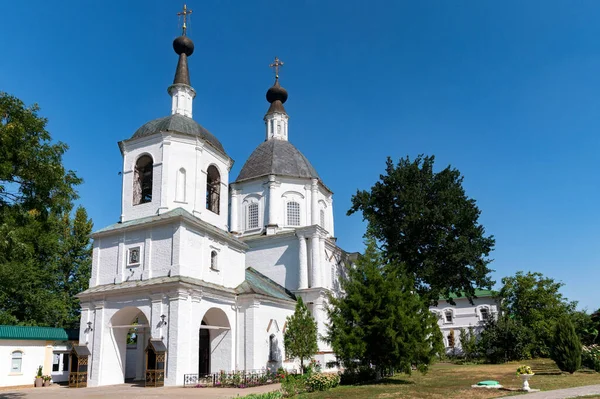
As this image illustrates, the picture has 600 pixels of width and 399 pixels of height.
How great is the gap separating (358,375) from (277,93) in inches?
846

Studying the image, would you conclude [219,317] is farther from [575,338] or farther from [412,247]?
[575,338]

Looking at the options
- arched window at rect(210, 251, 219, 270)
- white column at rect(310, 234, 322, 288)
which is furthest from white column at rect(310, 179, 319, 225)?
arched window at rect(210, 251, 219, 270)

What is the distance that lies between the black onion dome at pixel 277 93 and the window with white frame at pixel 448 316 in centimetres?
2900

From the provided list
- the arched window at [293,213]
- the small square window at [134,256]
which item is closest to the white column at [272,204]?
the arched window at [293,213]

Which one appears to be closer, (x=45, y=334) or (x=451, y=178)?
(x=45, y=334)

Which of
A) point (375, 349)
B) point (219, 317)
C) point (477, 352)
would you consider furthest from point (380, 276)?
point (477, 352)

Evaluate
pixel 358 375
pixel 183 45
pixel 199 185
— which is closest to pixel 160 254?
pixel 199 185

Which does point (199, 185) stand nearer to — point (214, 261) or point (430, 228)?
point (214, 261)

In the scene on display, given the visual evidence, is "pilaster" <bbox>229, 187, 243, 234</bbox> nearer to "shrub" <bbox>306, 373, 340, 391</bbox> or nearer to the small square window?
the small square window

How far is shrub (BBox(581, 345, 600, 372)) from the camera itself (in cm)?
2269

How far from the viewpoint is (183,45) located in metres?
25.7

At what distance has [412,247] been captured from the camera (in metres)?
29.4

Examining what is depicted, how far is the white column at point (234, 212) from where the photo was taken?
30438mm

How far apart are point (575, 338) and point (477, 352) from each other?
17493mm
